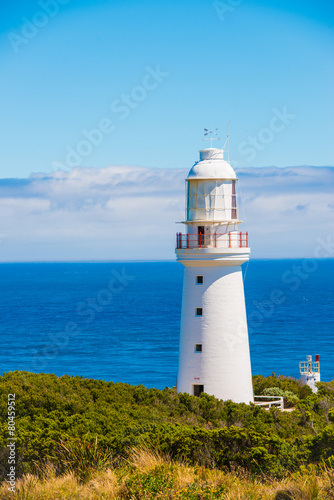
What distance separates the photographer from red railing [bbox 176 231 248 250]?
2000cm

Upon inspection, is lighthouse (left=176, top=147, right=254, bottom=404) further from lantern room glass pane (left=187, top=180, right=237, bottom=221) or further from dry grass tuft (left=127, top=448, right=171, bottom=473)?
dry grass tuft (left=127, top=448, right=171, bottom=473)

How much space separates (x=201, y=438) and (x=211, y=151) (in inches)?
382

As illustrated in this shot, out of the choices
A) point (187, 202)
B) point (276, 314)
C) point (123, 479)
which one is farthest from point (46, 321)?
point (123, 479)

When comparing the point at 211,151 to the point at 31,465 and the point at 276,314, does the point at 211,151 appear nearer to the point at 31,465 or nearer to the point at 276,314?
the point at 31,465

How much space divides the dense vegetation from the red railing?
15.4ft

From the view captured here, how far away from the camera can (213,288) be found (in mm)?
19719

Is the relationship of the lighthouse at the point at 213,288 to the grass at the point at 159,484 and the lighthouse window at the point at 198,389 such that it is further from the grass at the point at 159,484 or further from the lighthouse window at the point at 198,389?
the grass at the point at 159,484

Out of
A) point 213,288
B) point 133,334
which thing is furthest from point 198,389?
point 133,334

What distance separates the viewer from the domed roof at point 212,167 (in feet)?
65.9

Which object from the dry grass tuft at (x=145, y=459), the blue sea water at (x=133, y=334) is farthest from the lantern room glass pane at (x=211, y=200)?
the blue sea water at (x=133, y=334)

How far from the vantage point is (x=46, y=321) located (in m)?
85.6

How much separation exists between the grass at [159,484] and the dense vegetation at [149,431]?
0.45 meters

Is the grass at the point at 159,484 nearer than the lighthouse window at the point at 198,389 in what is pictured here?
Yes

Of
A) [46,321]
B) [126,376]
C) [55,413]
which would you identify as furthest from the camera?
[46,321]
